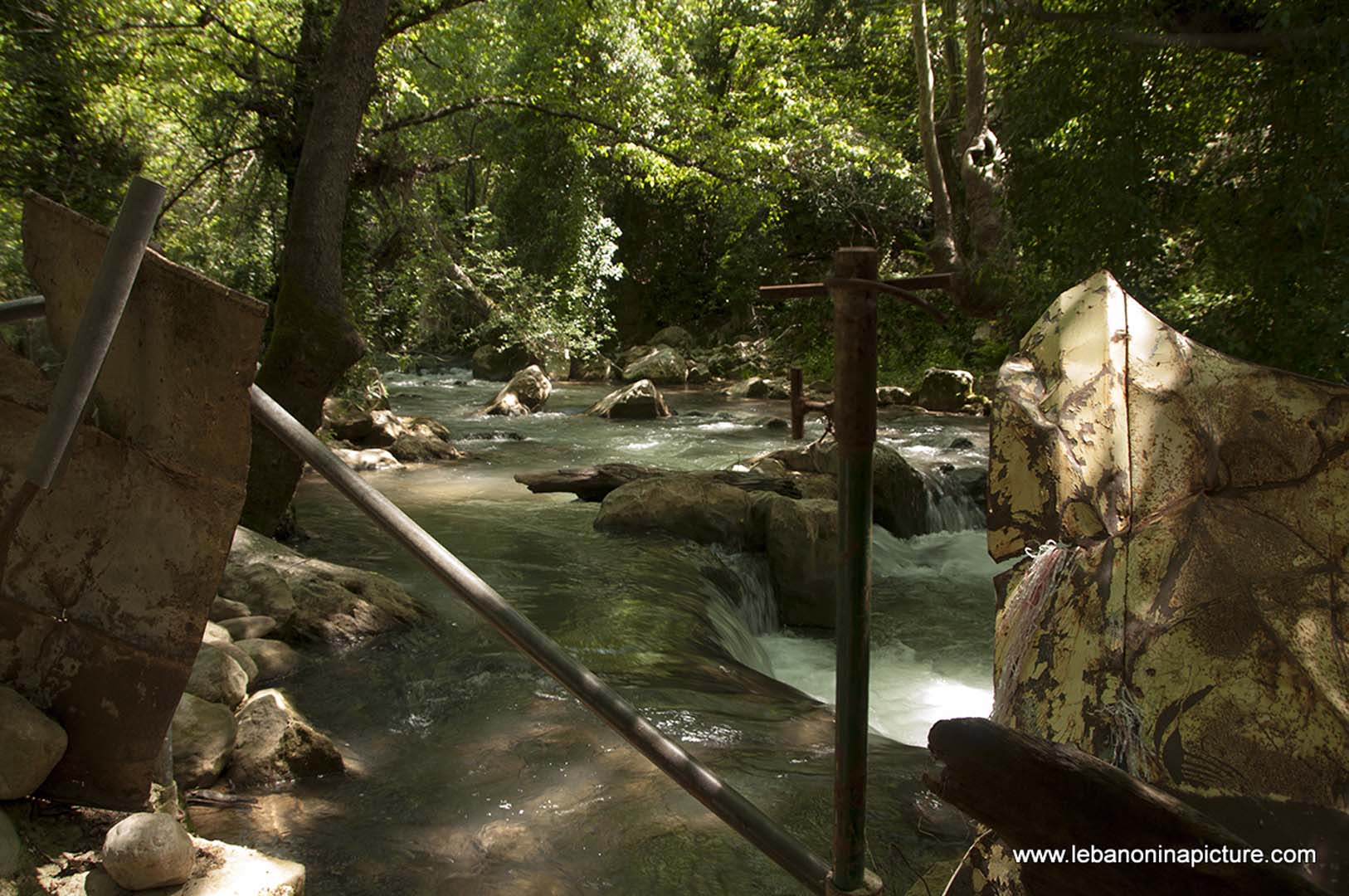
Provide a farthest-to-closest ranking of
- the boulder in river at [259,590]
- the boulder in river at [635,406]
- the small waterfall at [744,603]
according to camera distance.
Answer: the boulder in river at [635,406] < the small waterfall at [744,603] < the boulder in river at [259,590]

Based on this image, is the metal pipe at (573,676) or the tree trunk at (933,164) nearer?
the metal pipe at (573,676)

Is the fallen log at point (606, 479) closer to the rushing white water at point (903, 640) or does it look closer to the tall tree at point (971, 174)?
the rushing white water at point (903, 640)

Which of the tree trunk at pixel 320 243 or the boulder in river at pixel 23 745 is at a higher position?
the tree trunk at pixel 320 243

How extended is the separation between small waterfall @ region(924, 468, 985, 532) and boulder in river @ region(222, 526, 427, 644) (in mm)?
6094

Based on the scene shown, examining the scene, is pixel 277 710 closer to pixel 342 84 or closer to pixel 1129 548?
pixel 1129 548

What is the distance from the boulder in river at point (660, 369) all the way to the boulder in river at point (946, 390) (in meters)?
6.22

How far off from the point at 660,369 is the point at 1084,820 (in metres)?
20.8

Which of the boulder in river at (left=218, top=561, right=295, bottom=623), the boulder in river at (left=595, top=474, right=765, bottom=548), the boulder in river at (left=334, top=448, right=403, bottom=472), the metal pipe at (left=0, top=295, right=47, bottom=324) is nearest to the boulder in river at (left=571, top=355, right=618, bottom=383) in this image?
the boulder in river at (left=334, top=448, right=403, bottom=472)

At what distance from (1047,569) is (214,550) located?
1.92m

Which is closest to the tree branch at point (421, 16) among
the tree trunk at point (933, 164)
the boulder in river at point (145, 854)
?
the boulder in river at point (145, 854)

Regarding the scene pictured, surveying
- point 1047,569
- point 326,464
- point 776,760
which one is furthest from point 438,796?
point 1047,569

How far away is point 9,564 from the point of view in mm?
2148

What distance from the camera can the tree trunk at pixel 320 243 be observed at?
638 centimetres

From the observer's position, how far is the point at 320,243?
21.1 feet
